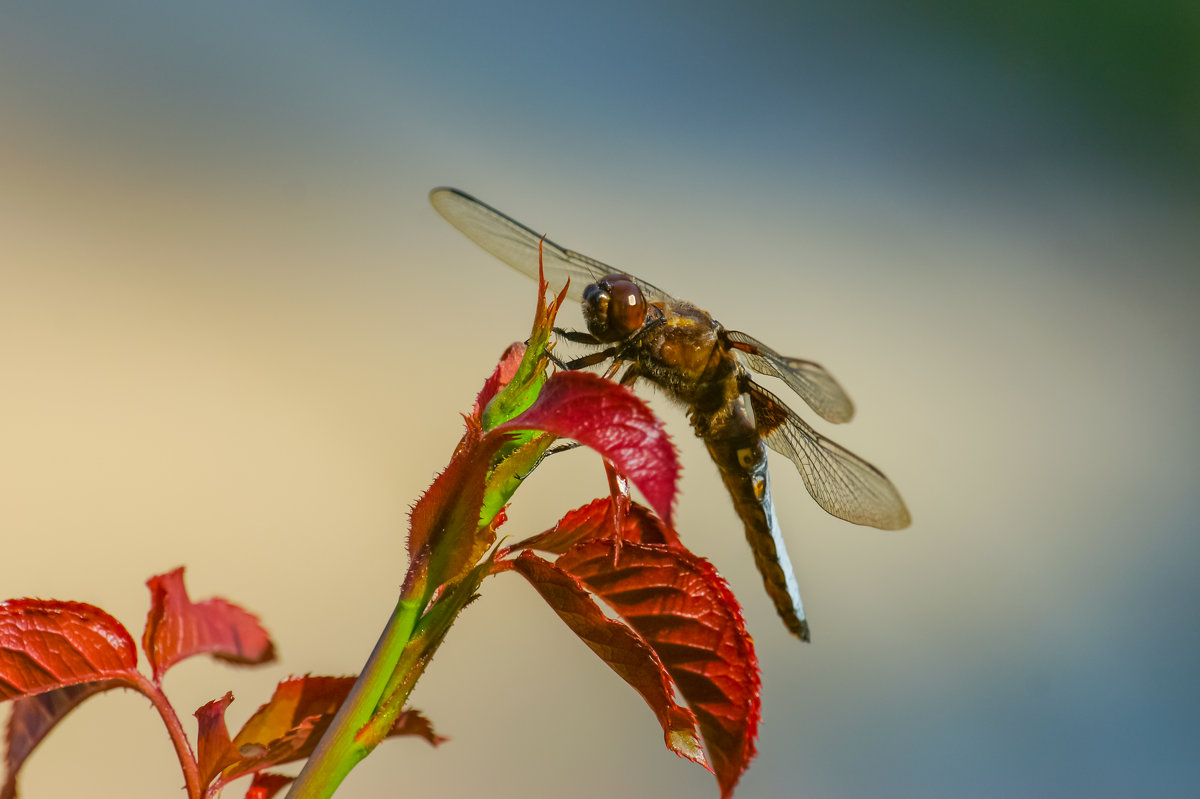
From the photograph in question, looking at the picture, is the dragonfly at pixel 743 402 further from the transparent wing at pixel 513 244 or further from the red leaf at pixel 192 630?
the red leaf at pixel 192 630

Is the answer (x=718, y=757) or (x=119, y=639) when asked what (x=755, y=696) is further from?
(x=119, y=639)

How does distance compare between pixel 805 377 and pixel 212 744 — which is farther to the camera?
pixel 805 377

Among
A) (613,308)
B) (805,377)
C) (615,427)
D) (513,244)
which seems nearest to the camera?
(615,427)

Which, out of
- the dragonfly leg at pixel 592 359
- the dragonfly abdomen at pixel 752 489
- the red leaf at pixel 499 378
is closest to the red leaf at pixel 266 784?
the red leaf at pixel 499 378

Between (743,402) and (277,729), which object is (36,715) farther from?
(743,402)

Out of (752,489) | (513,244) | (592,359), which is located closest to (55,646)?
(592,359)

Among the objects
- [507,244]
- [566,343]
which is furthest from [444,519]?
[507,244]

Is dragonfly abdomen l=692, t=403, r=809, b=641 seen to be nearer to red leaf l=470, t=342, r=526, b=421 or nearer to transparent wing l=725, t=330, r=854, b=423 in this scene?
transparent wing l=725, t=330, r=854, b=423
